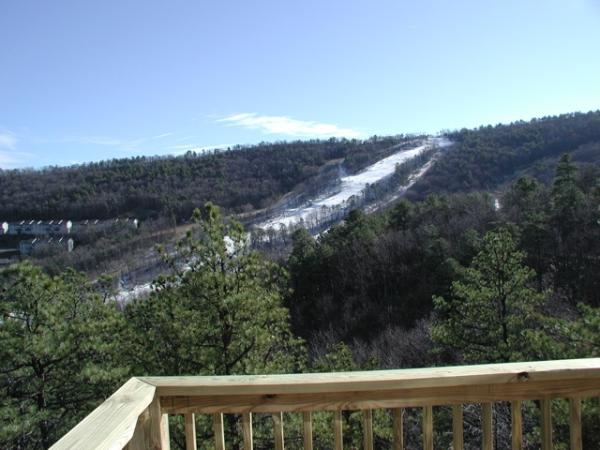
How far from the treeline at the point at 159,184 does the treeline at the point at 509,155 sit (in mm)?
29041

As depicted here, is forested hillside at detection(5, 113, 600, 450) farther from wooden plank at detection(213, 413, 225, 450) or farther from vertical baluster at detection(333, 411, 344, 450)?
vertical baluster at detection(333, 411, 344, 450)

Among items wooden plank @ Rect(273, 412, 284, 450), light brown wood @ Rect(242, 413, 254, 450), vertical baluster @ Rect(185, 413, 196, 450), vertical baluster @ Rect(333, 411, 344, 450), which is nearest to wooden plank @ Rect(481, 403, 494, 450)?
vertical baluster @ Rect(333, 411, 344, 450)

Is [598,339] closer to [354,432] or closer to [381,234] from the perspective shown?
[354,432]

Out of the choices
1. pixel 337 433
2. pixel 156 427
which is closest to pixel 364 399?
pixel 337 433

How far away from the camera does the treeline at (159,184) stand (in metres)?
74.8

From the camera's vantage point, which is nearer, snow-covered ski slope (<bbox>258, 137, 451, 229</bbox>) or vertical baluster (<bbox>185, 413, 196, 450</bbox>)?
vertical baluster (<bbox>185, 413, 196, 450</bbox>)

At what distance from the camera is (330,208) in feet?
250

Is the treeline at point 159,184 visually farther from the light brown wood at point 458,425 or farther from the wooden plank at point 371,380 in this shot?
the light brown wood at point 458,425

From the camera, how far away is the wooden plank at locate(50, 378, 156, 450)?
4.33 ft

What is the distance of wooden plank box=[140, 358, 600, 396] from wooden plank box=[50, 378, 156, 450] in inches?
3.1

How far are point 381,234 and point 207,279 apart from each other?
2805 cm

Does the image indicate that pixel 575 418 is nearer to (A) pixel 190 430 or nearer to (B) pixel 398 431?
(B) pixel 398 431

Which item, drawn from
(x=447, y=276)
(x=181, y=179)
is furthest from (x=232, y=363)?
(x=181, y=179)

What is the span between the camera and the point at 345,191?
Result: 8631cm
